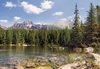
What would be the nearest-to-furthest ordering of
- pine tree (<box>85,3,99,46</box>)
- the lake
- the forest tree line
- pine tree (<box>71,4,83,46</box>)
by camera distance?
the lake, pine tree (<box>85,3,99,46</box>), the forest tree line, pine tree (<box>71,4,83,46</box>)

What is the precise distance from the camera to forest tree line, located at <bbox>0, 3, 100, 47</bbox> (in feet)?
214

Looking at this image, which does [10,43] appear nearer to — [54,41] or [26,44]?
[26,44]

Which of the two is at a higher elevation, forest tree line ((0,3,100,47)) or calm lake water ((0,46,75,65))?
forest tree line ((0,3,100,47))

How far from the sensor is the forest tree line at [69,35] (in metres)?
65.3

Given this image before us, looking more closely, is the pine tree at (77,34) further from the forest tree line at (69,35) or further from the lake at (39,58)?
the lake at (39,58)

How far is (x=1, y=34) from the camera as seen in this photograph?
443 ft

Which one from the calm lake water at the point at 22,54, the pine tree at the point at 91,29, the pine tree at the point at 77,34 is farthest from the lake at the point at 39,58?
the pine tree at the point at 77,34

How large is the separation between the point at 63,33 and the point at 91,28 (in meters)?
65.3

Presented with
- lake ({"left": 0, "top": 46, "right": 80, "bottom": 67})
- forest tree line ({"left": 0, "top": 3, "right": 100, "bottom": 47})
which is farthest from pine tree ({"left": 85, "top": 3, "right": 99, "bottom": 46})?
lake ({"left": 0, "top": 46, "right": 80, "bottom": 67})

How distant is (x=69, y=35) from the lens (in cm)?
12250

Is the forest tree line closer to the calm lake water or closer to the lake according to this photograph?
the calm lake water

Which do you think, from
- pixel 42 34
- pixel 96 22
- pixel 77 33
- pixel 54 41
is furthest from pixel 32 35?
pixel 96 22

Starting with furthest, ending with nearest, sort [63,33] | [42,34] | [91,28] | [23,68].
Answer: [42,34], [63,33], [91,28], [23,68]

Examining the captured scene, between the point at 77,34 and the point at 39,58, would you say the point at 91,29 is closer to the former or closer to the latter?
the point at 77,34
